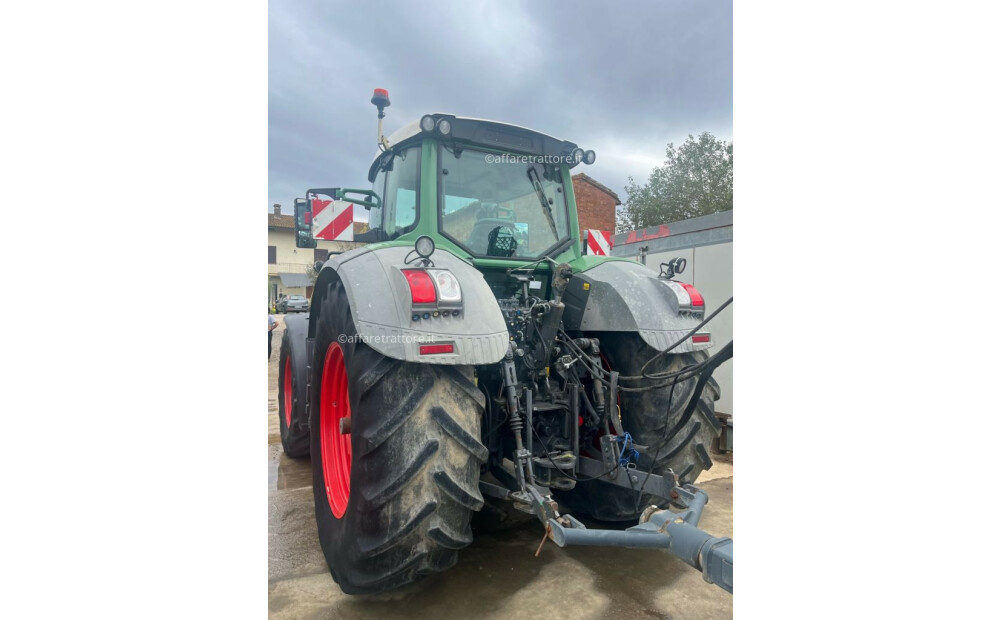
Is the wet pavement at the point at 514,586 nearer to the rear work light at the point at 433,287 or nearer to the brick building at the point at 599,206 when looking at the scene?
the rear work light at the point at 433,287

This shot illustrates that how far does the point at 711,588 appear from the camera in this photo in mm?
2494

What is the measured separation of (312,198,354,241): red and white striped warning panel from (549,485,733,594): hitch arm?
243 cm

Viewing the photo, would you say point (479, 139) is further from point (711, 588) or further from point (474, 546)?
point (711, 588)

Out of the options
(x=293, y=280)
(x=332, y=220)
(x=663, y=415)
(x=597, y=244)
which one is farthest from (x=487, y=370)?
(x=293, y=280)

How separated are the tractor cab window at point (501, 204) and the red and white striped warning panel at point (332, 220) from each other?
94 centimetres

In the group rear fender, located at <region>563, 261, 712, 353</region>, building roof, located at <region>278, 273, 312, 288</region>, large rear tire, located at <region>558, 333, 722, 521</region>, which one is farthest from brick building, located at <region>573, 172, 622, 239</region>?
large rear tire, located at <region>558, 333, 722, 521</region>

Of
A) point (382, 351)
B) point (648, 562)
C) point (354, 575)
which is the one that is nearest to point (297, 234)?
point (382, 351)

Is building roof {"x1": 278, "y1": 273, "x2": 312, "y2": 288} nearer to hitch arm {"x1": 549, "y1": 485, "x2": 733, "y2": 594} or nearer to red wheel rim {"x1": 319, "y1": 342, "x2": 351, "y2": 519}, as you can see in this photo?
red wheel rim {"x1": 319, "y1": 342, "x2": 351, "y2": 519}

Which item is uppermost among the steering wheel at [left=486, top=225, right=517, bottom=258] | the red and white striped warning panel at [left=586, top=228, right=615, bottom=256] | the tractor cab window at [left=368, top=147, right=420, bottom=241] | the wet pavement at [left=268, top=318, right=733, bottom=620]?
the tractor cab window at [left=368, top=147, right=420, bottom=241]

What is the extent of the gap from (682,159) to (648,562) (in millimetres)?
11750

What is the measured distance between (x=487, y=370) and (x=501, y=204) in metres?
1.10

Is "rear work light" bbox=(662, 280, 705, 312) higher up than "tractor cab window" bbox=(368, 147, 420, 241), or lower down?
lower down

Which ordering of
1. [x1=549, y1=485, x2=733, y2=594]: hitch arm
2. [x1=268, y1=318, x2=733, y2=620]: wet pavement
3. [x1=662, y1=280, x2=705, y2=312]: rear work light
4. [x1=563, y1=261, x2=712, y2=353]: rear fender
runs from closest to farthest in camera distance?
[x1=549, y1=485, x2=733, y2=594]: hitch arm → [x1=268, y1=318, x2=733, y2=620]: wet pavement → [x1=563, y1=261, x2=712, y2=353]: rear fender → [x1=662, y1=280, x2=705, y2=312]: rear work light

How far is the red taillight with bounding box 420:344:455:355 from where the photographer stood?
78.1 inches
